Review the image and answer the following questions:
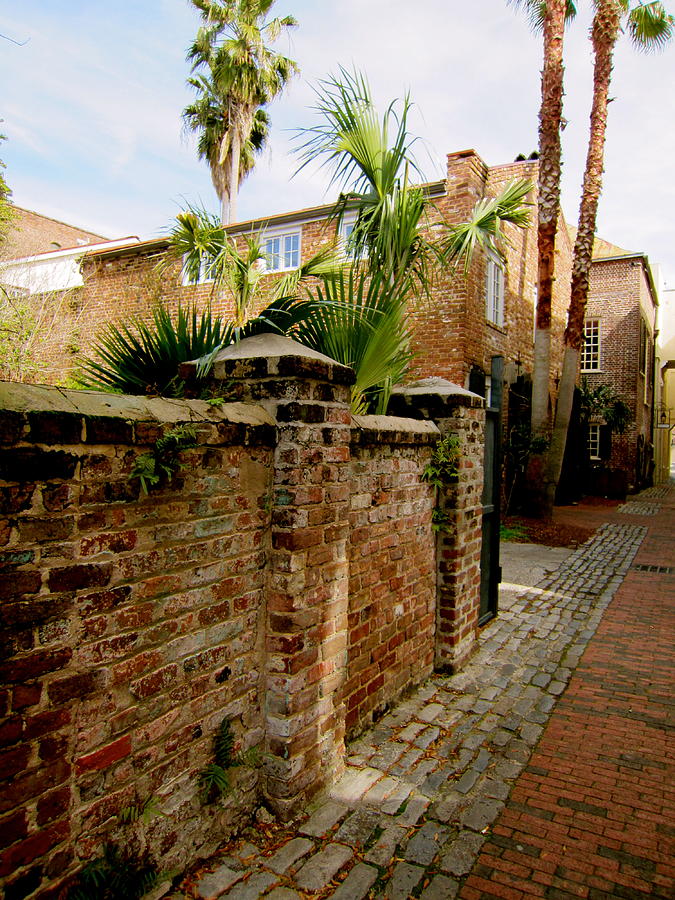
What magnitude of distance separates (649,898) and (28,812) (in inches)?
85.8

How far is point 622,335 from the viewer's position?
22.1 metres

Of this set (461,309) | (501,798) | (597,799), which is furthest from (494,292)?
(501,798)

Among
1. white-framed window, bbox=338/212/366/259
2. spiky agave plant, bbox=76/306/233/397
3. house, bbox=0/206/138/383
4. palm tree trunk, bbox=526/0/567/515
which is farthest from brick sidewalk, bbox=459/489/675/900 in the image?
palm tree trunk, bbox=526/0/567/515

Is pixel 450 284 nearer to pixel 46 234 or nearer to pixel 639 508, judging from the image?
pixel 639 508

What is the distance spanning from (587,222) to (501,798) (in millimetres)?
12029

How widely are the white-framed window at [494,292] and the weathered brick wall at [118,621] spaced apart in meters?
Result: 10.6

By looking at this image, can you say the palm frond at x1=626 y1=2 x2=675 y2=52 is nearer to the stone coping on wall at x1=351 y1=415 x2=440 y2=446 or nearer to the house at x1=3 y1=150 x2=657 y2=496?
the house at x1=3 y1=150 x2=657 y2=496

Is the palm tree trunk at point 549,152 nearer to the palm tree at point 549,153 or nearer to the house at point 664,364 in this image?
the palm tree at point 549,153

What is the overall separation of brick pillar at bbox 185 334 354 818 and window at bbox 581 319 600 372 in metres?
22.3

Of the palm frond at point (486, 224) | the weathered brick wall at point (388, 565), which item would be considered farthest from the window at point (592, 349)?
the weathered brick wall at point (388, 565)

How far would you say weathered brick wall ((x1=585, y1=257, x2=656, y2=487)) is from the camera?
21.9 metres

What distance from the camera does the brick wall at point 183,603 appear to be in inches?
59.7

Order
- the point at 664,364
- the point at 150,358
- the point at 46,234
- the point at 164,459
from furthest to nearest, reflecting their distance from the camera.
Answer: the point at 664,364 < the point at 46,234 < the point at 150,358 < the point at 164,459

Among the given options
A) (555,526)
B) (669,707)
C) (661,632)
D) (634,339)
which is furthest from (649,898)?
(634,339)
